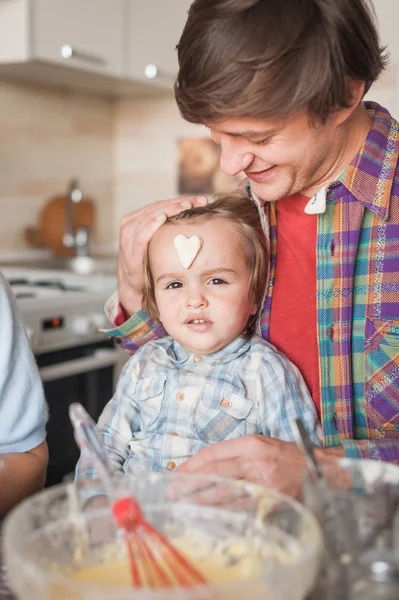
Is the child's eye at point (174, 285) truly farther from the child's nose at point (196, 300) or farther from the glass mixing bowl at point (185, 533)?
the glass mixing bowl at point (185, 533)

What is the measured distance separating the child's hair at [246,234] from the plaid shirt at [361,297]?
117 millimetres

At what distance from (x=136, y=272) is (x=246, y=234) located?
23 centimetres

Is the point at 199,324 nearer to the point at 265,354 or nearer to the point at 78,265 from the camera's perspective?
the point at 265,354

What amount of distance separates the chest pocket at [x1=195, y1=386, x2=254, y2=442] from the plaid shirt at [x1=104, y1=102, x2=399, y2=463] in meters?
0.14

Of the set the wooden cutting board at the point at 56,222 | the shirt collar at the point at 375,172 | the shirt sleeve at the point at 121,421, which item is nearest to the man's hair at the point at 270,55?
the shirt collar at the point at 375,172

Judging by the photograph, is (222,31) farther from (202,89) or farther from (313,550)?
(313,550)

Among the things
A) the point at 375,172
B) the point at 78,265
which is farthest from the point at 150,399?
the point at 78,265

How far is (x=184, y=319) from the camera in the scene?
1.35 metres

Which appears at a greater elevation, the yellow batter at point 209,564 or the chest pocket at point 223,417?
the yellow batter at point 209,564

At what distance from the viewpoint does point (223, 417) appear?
1331 millimetres

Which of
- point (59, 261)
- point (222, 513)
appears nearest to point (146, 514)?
point (222, 513)

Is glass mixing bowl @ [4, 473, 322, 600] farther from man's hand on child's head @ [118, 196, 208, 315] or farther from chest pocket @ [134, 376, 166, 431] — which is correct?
man's hand on child's head @ [118, 196, 208, 315]

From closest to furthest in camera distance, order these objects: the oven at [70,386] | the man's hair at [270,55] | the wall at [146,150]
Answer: the man's hair at [270,55]
the oven at [70,386]
the wall at [146,150]

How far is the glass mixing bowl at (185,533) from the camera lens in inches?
21.6
